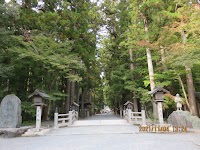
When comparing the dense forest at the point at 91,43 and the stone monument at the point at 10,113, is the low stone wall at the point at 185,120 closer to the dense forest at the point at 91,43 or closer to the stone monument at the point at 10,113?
the dense forest at the point at 91,43

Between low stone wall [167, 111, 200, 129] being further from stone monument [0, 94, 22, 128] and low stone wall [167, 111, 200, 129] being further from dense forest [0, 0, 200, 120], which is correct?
stone monument [0, 94, 22, 128]

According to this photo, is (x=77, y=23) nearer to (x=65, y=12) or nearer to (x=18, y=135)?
(x=65, y=12)

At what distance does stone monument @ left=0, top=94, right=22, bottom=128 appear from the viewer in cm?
892

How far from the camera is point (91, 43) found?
64.5 feet

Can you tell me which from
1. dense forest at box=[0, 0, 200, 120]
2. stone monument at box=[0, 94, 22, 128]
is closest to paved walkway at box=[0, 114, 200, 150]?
stone monument at box=[0, 94, 22, 128]

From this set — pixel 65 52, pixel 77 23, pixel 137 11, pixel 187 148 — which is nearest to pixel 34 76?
pixel 65 52

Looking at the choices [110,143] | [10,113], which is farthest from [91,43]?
[110,143]

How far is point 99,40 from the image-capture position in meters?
22.7

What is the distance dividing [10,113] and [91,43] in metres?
12.3

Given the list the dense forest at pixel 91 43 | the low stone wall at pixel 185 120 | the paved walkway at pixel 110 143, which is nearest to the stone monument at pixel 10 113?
the paved walkway at pixel 110 143

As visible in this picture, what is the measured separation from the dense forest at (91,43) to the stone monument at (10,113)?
2897mm

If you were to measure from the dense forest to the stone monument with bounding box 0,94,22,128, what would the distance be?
9.51 ft

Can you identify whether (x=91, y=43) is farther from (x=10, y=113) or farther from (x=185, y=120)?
(x=185, y=120)

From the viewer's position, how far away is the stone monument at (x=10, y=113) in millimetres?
8916
